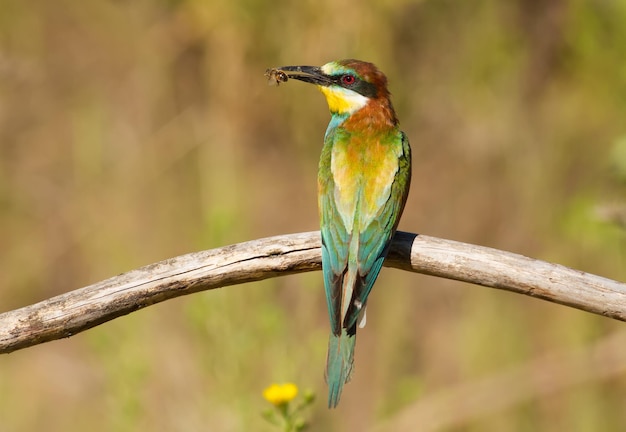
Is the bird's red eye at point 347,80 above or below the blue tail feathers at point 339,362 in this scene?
above

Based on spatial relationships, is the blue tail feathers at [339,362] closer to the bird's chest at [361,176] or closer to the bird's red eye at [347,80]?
the bird's chest at [361,176]

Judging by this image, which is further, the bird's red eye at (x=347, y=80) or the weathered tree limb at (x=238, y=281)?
the bird's red eye at (x=347, y=80)

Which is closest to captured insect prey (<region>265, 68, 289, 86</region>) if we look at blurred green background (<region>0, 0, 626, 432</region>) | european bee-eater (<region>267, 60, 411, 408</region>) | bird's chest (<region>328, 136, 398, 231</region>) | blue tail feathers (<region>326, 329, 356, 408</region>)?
european bee-eater (<region>267, 60, 411, 408</region>)

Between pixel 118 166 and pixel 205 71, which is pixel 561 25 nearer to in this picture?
pixel 205 71

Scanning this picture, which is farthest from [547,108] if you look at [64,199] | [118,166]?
[64,199]

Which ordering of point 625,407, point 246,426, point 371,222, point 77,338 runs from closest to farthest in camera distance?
point 371,222 → point 246,426 → point 625,407 → point 77,338

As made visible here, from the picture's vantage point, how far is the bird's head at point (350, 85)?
3.43 meters

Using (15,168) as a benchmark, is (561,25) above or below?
above

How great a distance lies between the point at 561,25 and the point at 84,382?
3366 millimetres

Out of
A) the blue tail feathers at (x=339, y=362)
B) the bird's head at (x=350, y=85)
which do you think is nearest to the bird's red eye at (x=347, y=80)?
the bird's head at (x=350, y=85)

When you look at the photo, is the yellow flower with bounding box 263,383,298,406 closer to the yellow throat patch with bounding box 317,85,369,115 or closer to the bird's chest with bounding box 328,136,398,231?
the bird's chest with bounding box 328,136,398,231

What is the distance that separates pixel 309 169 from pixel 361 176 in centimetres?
234

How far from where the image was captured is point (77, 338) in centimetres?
541

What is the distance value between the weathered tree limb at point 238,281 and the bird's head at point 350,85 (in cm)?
97
